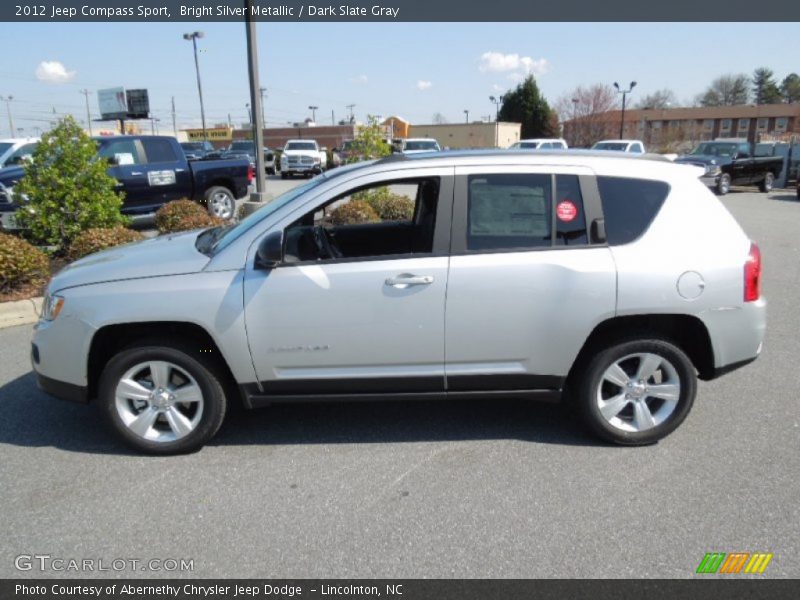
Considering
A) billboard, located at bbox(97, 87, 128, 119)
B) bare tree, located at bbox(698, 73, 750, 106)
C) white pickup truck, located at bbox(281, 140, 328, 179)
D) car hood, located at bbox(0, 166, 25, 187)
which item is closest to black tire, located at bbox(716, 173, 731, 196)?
white pickup truck, located at bbox(281, 140, 328, 179)

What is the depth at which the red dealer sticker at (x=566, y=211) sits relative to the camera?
3.53 metres

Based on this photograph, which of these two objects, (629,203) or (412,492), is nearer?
(412,492)

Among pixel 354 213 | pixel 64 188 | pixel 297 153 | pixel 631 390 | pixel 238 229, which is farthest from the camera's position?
pixel 297 153

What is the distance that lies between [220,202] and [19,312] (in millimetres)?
6950

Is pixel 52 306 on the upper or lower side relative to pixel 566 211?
lower

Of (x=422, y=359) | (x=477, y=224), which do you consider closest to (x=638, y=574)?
(x=422, y=359)

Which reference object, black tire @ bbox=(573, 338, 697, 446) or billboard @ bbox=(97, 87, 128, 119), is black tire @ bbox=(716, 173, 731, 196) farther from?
billboard @ bbox=(97, 87, 128, 119)

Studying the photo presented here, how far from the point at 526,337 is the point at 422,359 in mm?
635

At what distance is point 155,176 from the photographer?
1124 centimetres

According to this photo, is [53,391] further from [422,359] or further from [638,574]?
[638,574]

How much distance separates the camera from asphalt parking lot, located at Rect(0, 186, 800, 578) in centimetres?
274

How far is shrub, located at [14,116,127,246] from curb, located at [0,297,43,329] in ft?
6.74

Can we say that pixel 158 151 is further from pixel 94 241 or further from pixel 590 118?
pixel 590 118

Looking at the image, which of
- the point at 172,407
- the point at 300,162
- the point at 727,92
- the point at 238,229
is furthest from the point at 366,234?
the point at 727,92
